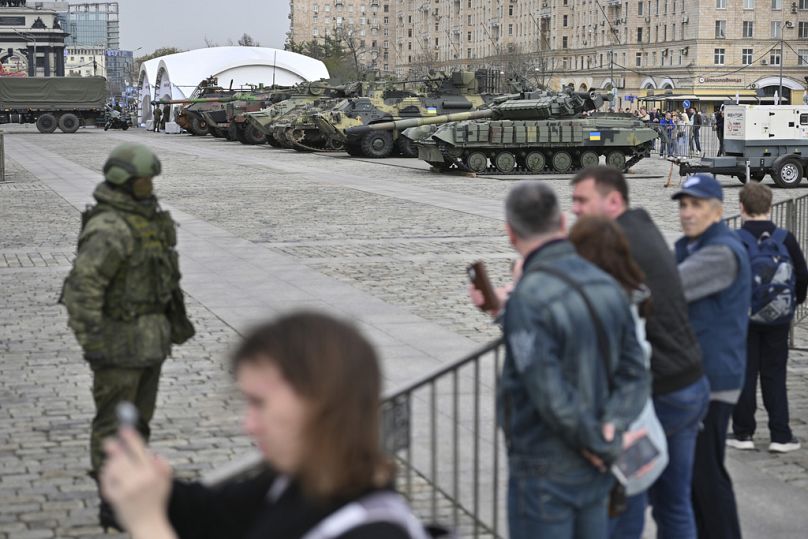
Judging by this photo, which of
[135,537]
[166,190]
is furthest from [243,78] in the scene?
[135,537]

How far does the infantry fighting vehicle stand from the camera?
30719mm

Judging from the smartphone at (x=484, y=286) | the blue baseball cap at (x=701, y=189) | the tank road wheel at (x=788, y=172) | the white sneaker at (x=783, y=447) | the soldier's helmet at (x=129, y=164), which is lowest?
the white sneaker at (x=783, y=447)

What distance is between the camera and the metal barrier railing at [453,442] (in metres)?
4.97

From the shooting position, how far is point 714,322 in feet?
19.9

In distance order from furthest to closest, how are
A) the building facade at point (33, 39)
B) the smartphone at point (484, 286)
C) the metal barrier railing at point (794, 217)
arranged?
the building facade at point (33, 39), the metal barrier railing at point (794, 217), the smartphone at point (484, 286)

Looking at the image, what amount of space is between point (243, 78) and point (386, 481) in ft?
283

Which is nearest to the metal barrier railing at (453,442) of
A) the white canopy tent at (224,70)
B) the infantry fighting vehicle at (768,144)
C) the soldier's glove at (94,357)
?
the soldier's glove at (94,357)

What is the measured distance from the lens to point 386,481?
2.65 m

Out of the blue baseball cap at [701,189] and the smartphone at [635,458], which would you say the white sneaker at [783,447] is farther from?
the smartphone at [635,458]

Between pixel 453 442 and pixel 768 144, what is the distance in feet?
87.9

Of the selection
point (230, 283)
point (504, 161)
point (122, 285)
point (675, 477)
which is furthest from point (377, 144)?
point (675, 477)

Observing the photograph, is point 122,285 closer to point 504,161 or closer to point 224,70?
point 504,161

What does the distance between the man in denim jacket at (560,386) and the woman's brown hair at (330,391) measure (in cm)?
180

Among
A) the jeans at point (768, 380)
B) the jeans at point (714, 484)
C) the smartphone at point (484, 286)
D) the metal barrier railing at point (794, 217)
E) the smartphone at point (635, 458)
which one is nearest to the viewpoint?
the smartphone at point (635, 458)
